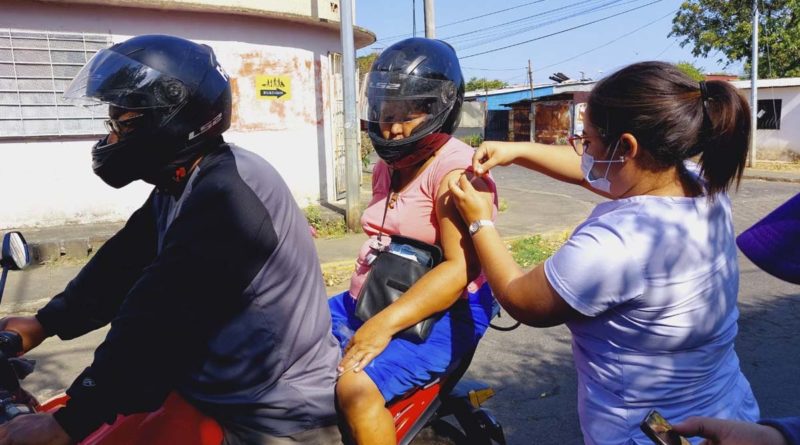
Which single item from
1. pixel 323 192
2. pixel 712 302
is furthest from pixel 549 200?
pixel 712 302

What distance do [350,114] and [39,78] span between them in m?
3.93

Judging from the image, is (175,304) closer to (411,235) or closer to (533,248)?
(411,235)

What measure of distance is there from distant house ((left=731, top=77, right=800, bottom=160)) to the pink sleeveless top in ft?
69.5

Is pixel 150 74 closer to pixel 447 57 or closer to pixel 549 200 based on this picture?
pixel 447 57

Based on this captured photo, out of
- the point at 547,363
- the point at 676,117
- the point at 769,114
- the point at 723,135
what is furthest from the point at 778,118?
the point at 676,117

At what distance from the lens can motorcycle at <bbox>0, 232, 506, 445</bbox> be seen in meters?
1.63

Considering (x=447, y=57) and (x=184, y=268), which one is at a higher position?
(x=447, y=57)

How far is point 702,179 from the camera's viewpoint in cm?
164

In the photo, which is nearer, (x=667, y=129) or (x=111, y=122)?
(x=667, y=129)

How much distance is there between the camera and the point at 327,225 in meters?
8.64

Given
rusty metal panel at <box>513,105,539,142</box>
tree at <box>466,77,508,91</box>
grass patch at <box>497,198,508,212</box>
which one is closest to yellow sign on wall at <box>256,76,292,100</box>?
grass patch at <box>497,198,508,212</box>

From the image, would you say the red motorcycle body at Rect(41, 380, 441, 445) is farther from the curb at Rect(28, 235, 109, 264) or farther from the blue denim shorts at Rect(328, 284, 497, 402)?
the curb at Rect(28, 235, 109, 264)

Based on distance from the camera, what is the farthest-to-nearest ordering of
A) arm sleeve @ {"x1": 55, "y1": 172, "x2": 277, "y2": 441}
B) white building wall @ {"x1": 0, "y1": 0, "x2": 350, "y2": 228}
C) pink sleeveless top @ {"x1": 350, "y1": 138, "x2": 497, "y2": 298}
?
white building wall @ {"x1": 0, "y1": 0, "x2": 350, "y2": 228}, pink sleeveless top @ {"x1": 350, "y1": 138, "x2": 497, "y2": 298}, arm sleeve @ {"x1": 55, "y1": 172, "x2": 277, "y2": 441}

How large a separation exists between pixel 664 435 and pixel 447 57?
5.45ft
